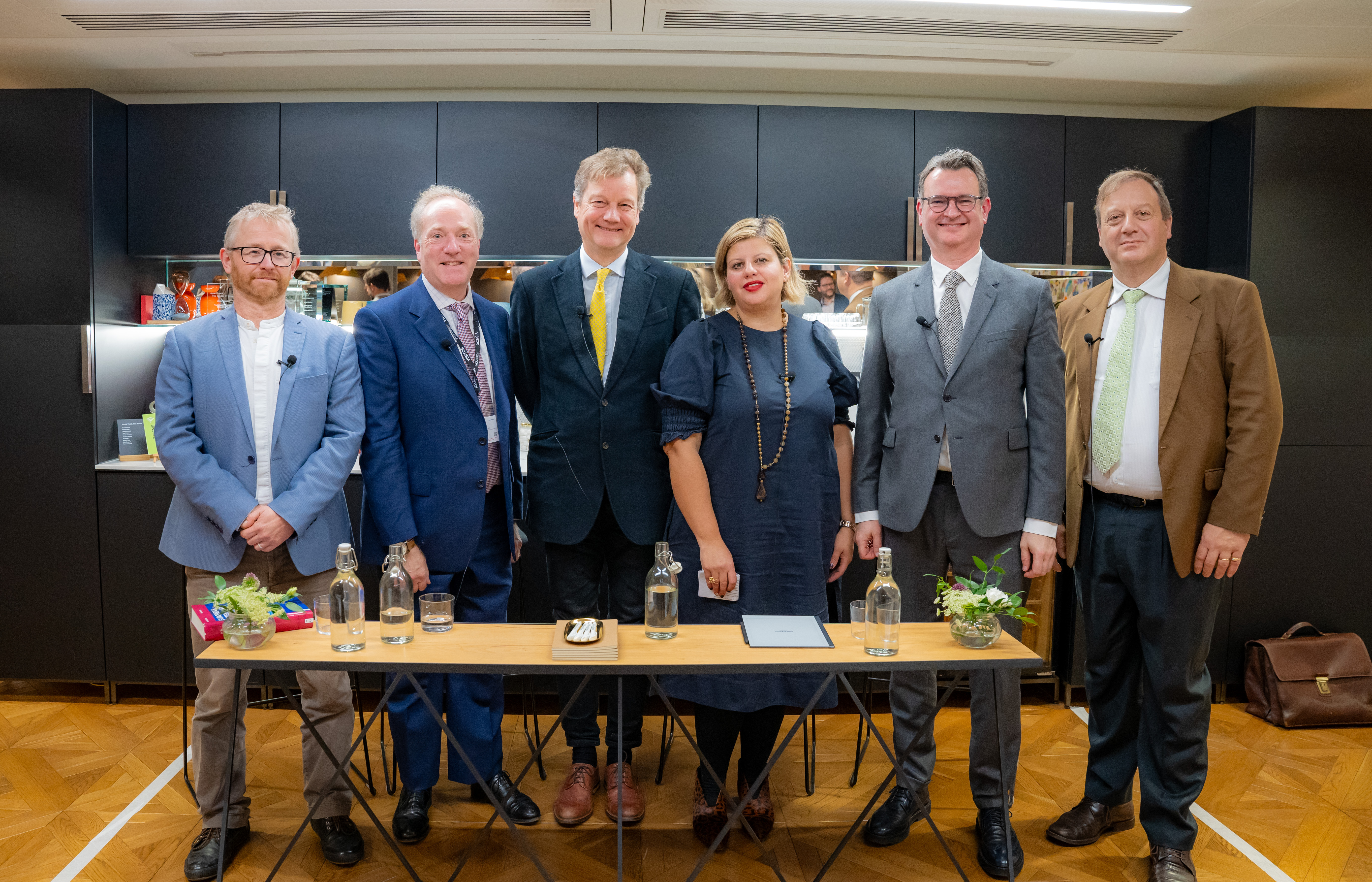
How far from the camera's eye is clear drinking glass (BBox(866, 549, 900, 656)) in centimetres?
195

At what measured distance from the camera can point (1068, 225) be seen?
162 inches

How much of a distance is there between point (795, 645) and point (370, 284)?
323 centimetres

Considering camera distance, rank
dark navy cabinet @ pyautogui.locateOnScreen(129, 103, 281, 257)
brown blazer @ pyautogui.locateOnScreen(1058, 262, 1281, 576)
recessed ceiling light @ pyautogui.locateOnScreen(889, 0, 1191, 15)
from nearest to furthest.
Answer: brown blazer @ pyautogui.locateOnScreen(1058, 262, 1281, 576), recessed ceiling light @ pyautogui.locateOnScreen(889, 0, 1191, 15), dark navy cabinet @ pyautogui.locateOnScreen(129, 103, 281, 257)

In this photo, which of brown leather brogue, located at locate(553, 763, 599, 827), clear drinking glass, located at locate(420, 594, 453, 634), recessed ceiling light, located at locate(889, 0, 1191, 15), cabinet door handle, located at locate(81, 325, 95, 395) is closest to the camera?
clear drinking glass, located at locate(420, 594, 453, 634)

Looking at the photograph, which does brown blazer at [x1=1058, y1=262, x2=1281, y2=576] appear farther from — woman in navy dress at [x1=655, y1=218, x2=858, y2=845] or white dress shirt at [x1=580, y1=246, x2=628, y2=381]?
white dress shirt at [x1=580, y1=246, x2=628, y2=381]

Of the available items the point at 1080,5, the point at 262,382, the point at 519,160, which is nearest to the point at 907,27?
the point at 1080,5

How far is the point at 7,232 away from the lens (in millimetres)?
3656

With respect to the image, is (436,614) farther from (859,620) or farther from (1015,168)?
(1015,168)

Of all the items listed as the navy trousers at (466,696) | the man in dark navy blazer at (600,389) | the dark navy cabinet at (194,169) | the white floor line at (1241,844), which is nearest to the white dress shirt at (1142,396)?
the white floor line at (1241,844)

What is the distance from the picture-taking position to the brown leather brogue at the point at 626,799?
265 centimetres

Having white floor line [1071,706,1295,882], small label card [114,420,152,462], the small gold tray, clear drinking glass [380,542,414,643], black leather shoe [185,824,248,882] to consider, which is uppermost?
small label card [114,420,152,462]

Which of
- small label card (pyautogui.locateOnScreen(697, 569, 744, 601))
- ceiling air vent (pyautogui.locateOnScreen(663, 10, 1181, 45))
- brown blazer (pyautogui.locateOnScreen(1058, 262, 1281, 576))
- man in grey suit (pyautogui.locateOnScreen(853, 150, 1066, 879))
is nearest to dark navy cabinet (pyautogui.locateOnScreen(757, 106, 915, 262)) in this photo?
ceiling air vent (pyautogui.locateOnScreen(663, 10, 1181, 45))

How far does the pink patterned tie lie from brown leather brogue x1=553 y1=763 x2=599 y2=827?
0.97 meters

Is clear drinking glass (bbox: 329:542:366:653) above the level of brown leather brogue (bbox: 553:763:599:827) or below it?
above
